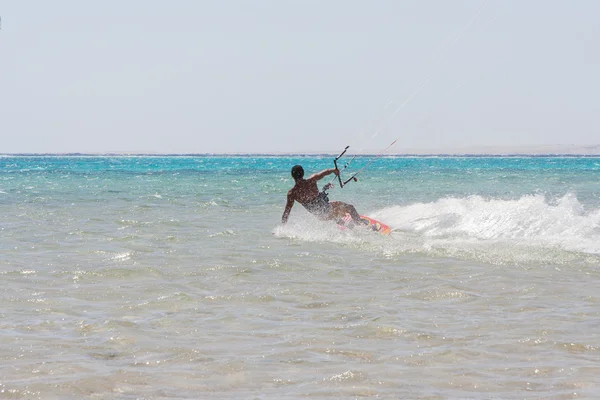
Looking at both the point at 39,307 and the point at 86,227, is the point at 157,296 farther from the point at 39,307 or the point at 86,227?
the point at 86,227

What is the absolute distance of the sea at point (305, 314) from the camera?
5.50 meters

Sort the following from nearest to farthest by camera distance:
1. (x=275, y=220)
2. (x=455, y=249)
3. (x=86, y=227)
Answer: (x=455, y=249) < (x=86, y=227) < (x=275, y=220)

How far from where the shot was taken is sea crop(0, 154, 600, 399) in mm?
5504

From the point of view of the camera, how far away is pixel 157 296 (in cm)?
877

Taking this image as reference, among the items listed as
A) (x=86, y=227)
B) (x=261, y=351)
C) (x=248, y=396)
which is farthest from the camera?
(x=86, y=227)

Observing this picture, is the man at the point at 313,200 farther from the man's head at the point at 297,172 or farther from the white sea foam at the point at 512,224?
the white sea foam at the point at 512,224

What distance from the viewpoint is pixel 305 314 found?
7824 mm

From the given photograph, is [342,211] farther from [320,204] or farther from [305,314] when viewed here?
[305,314]

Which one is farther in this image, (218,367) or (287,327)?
(287,327)

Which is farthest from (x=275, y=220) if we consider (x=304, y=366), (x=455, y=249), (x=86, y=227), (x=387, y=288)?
(x=304, y=366)

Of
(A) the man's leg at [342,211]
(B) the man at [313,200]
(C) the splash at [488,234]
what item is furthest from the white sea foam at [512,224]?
(B) the man at [313,200]

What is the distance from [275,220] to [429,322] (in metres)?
13.4

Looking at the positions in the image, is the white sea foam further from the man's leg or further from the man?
the man

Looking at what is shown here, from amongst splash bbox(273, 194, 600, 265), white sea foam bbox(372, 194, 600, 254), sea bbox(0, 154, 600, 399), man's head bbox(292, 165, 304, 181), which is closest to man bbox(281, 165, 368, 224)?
man's head bbox(292, 165, 304, 181)
